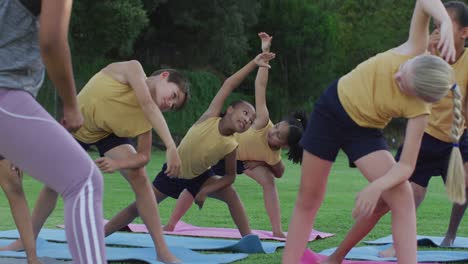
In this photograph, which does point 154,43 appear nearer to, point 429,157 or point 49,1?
point 429,157

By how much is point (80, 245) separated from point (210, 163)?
13.4ft

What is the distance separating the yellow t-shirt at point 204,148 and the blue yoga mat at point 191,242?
0.54 m

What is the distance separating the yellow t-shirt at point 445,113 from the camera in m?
6.12

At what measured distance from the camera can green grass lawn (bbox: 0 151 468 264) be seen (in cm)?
830

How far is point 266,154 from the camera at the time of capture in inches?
315

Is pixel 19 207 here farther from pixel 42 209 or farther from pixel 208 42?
pixel 208 42

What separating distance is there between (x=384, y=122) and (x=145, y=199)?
6.36ft

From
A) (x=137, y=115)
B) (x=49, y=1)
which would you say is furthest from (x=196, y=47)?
(x=49, y=1)

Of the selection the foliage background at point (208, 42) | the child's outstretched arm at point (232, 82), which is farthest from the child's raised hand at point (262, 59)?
the foliage background at point (208, 42)

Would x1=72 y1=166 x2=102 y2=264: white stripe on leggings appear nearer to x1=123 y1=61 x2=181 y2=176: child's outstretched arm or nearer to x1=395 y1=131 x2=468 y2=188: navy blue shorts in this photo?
x1=123 y1=61 x2=181 y2=176: child's outstretched arm

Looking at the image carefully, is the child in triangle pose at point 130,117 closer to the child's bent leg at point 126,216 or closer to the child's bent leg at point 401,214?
the child's bent leg at point 126,216

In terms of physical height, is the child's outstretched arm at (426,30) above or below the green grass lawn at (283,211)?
above

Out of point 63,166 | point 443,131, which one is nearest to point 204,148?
point 443,131

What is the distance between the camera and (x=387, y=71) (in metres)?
4.66
